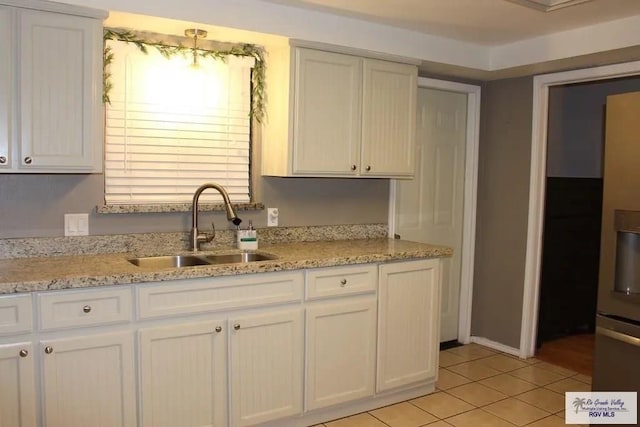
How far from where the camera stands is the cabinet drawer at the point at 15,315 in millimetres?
2111

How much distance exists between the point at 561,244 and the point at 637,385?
2.00m

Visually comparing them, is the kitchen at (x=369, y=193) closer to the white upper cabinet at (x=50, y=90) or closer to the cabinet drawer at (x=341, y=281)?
the white upper cabinet at (x=50, y=90)

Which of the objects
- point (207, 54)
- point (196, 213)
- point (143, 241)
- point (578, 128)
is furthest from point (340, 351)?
point (578, 128)

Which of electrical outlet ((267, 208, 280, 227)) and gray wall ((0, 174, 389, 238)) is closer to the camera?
gray wall ((0, 174, 389, 238))

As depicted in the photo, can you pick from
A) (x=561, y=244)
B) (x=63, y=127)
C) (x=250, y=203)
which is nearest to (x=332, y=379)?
(x=250, y=203)

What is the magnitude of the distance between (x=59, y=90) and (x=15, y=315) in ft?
3.27

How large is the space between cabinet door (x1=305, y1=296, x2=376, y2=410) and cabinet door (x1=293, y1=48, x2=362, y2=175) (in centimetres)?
80

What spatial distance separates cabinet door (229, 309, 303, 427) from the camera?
2.64 meters

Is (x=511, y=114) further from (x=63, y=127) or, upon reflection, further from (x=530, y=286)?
(x=63, y=127)

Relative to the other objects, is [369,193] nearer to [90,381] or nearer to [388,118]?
[388,118]

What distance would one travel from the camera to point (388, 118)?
3.38m

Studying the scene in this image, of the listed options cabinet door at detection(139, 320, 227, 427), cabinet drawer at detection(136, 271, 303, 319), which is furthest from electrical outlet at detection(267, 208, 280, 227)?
cabinet door at detection(139, 320, 227, 427)

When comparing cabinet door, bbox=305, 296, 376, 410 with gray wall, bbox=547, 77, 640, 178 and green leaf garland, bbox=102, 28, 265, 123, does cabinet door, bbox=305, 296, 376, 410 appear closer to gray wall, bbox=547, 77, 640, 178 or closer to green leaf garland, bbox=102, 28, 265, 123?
green leaf garland, bbox=102, 28, 265, 123

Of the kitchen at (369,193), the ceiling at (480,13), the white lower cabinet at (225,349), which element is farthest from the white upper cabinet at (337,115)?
the white lower cabinet at (225,349)
